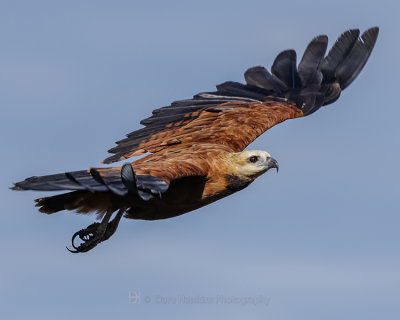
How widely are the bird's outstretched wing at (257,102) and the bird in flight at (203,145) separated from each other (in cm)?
2

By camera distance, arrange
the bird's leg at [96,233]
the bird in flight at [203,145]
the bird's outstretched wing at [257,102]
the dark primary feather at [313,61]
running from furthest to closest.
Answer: the dark primary feather at [313,61] < the bird's outstretched wing at [257,102] < the bird's leg at [96,233] < the bird in flight at [203,145]

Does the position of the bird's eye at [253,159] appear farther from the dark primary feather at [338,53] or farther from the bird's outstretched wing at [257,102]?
the dark primary feather at [338,53]

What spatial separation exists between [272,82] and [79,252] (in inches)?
240

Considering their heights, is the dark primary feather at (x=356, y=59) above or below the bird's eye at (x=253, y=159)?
above

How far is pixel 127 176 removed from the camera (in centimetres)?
1223

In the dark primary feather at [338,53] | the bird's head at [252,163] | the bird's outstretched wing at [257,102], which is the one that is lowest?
the bird's head at [252,163]

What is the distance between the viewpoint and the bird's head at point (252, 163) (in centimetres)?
1526

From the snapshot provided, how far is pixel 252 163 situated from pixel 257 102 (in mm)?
3478

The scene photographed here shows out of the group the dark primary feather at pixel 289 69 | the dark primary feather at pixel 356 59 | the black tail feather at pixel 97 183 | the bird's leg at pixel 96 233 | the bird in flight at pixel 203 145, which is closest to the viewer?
the black tail feather at pixel 97 183

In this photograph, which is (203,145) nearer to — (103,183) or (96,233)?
(96,233)

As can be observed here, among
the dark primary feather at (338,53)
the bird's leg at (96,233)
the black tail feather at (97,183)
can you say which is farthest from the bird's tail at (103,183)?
the dark primary feather at (338,53)

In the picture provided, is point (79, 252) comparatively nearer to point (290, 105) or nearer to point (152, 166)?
point (152, 166)

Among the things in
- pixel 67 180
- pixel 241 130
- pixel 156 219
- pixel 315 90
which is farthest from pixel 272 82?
pixel 67 180

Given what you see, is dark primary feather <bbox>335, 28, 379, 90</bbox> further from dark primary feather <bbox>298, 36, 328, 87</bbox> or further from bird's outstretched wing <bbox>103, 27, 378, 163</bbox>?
dark primary feather <bbox>298, 36, 328, 87</bbox>
